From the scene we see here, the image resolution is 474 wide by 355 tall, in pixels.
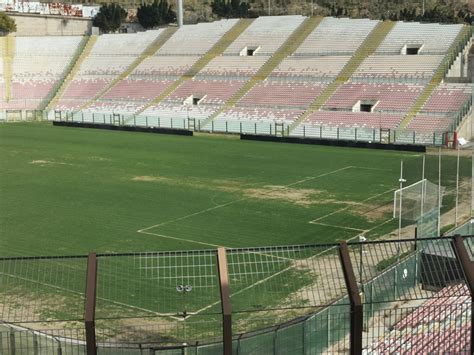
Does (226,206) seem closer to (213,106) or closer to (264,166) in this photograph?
(264,166)

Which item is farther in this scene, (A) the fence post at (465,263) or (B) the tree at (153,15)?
(B) the tree at (153,15)

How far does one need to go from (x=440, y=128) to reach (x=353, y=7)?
59.6m

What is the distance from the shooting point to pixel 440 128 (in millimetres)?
39719

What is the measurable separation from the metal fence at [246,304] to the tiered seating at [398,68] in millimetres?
30955

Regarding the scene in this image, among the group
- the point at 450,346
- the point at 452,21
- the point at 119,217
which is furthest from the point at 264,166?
the point at 452,21

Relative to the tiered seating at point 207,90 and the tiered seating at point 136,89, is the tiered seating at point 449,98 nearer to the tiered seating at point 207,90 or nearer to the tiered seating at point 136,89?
the tiered seating at point 207,90

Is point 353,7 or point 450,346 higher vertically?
point 353,7

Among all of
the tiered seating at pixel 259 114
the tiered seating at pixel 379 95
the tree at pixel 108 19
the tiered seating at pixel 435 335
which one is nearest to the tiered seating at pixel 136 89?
the tiered seating at pixel 259 114

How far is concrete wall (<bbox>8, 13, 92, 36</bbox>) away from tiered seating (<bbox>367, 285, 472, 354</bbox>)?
217ft

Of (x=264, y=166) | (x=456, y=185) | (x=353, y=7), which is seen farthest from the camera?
(x=353, y=7)

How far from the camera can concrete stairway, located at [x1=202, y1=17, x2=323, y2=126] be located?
50.8 m

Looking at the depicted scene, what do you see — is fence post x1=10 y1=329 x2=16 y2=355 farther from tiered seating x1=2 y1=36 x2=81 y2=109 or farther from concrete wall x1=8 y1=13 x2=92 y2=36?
concrete wall x1=8 y1=13 x2=92 y2=36

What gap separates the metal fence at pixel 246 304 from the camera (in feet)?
27.1

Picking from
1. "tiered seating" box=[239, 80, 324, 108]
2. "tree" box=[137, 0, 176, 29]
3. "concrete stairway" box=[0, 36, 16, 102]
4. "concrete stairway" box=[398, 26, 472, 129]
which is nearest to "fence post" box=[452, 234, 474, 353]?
"concrete stairway" box=[398, 26, 472, 129]
